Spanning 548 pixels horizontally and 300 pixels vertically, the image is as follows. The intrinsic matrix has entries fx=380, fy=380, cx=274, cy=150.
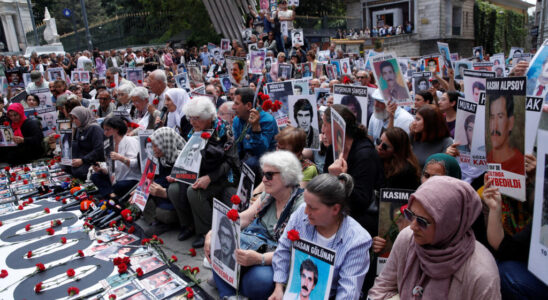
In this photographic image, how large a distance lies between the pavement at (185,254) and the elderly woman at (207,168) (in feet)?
0.49

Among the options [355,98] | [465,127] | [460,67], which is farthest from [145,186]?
[460,67]

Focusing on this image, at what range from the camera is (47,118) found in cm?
852

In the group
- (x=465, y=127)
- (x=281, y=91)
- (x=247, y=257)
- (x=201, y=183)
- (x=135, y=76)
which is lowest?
(x=247, y=257)

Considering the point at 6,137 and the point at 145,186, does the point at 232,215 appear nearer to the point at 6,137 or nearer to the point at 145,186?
the point at 145,186

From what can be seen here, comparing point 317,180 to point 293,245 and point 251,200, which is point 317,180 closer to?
point 293,245

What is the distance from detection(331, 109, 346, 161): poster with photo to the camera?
318cm

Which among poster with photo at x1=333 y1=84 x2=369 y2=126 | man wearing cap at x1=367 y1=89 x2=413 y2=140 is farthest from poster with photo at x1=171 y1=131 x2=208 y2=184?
man wearing cap at x1=367 y1=89 x2=413 y2=140

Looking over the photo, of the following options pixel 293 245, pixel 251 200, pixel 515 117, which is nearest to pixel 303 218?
pixel 293 245

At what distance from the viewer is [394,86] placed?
522cm

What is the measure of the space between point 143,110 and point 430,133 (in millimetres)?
4997

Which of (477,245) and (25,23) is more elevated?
(25,23)

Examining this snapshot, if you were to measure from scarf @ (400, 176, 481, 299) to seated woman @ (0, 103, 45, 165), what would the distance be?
8530 mm

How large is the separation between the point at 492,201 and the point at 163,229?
154 inches

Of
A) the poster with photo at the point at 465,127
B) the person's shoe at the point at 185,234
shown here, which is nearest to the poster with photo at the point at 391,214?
the poster with photo at the point at 465,127
